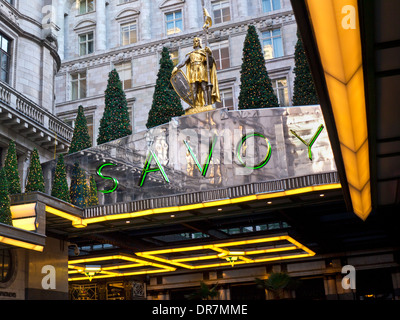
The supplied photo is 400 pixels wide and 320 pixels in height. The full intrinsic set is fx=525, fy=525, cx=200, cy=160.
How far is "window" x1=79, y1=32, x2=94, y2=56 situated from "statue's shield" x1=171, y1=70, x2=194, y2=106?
24.8 meters

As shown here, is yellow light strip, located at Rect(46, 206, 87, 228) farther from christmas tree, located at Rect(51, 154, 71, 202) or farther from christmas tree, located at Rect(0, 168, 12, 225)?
christmas tree, located at Rect(0, 168, 12, 225)

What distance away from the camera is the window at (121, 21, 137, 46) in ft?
142

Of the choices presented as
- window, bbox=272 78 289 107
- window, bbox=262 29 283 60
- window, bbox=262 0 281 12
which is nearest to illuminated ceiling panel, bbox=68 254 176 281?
window, bbox=272 78 289 107

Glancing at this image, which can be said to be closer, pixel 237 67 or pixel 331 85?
pixel 331 85

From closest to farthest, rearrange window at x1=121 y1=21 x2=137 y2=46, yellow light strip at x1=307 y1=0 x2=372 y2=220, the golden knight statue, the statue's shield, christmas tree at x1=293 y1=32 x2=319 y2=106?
1. yellow light strip at x1=307 y1=0 x2=372 y2=220
2. the golden knight statue
3. the statue's shield
4. christmas tree at x1=293 y1=32 x2=319 y2=106
5. window at x1=121 y1=21 x2=137 y2=46

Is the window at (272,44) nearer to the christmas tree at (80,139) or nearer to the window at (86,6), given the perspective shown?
the window at (86,6)

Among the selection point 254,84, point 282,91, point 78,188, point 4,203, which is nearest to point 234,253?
point 254,84

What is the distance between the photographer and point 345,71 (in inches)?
252

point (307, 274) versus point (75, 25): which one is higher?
point (75, 25)

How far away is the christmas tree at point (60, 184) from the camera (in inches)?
729

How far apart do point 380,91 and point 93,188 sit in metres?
13.8
